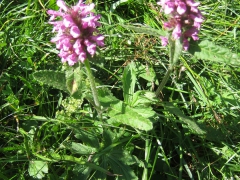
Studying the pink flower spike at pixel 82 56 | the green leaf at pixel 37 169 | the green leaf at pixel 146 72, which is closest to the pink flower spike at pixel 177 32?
the pink flower spike at pixel 82 56

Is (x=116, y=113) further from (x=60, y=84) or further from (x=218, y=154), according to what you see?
(x=218, y=154)

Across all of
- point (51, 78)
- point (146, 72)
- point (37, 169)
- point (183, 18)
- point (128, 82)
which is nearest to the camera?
point (183, 18)

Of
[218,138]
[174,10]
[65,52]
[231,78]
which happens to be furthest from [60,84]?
[231,78]

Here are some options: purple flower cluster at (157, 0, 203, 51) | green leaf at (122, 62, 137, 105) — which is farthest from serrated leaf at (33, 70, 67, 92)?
purple flower cluster at (157, 0, 203, 51)

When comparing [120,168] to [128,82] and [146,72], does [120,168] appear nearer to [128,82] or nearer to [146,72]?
[128,82]

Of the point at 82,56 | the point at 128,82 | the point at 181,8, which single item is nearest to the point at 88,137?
the point at 128,82

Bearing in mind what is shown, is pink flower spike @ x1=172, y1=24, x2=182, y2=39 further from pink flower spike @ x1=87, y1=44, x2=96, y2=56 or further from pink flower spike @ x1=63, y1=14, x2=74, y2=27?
pink flower spike @ x1=63, y1=14, x2=74, y2=27

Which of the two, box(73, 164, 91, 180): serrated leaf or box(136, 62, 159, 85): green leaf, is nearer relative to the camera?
box(73, 164, 91, 180): serrated leaf
